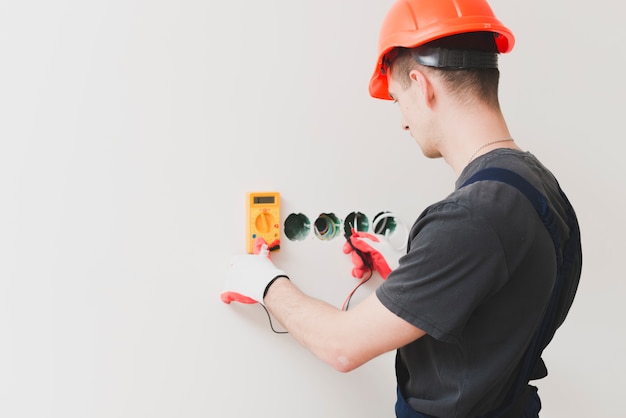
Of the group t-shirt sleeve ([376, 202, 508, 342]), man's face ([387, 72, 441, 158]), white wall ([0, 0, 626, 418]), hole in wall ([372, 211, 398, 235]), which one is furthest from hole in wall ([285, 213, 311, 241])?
t-shirt sleeve ([376, 202, 508, 342])

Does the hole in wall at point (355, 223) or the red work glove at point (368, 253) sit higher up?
the hole in wall at point (355, 223)

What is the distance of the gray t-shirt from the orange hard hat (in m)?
0.20

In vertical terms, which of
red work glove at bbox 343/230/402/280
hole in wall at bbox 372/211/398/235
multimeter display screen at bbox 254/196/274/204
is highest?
multimeter display screen at bbox 254/196/274/204

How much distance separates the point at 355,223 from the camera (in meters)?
1.21

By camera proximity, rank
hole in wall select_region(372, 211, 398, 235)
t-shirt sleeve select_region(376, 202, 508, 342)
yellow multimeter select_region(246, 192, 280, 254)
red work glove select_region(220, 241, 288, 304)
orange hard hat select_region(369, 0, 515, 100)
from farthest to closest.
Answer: hole in wall select_region(372, 211, 398, 235) → yellow multimeter select_region(246, 192, 280, 254) → red work glove select_region(220, 241, 288, 304) → orange hard hat select_region(369, 0, 515, 100) → t-shirt sleeve select_region(376, 202, 508, 342)

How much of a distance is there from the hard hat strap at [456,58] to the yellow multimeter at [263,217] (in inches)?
16.7

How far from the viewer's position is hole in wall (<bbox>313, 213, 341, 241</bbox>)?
3.87 ft

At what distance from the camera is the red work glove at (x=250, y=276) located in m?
0.99

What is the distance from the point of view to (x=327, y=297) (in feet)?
3.93

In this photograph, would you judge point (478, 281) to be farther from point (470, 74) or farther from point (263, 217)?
point (263, 217)

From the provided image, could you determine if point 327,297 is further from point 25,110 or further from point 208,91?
point 25,110

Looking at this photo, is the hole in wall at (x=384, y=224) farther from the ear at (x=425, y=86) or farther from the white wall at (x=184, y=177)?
the ear at (x=425, y=86)

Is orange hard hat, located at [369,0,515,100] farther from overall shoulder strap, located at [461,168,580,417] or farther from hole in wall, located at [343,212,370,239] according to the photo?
hole in wall, located at [343,212,370,239]

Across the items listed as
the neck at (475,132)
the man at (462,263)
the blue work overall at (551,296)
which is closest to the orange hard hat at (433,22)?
the man at (462,263)
